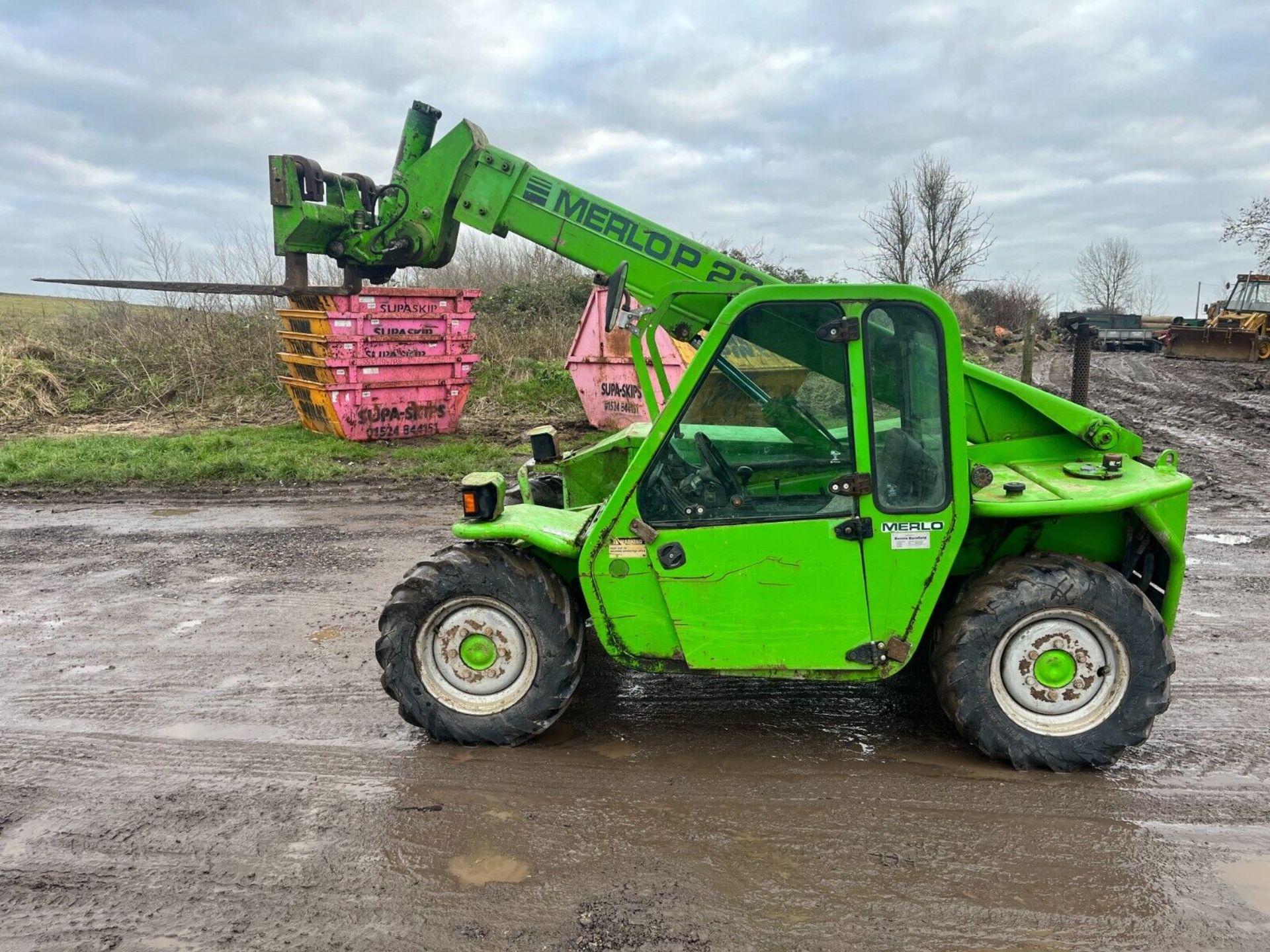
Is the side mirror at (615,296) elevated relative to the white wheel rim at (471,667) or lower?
elevated

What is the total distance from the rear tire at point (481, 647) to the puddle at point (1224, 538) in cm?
578

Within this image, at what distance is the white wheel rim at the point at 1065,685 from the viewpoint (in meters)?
3.72

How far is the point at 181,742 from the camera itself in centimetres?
416

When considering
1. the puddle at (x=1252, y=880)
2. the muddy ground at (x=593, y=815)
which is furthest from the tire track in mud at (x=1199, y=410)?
the puddle at (x=1252, y=880)

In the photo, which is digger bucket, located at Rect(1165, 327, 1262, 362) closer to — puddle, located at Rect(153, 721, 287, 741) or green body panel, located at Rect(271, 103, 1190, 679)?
green body panel, located at Rect(271, 103, 1190, 679)

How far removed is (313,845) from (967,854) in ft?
7.51

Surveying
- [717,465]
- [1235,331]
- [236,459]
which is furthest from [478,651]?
[1235,331]

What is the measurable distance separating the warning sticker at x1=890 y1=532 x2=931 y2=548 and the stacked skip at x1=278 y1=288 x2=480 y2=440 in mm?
8870

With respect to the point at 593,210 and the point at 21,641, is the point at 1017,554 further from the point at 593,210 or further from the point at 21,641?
the point at 21,641

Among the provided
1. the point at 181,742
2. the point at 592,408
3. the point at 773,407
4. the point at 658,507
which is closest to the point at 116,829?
the point at 181,742

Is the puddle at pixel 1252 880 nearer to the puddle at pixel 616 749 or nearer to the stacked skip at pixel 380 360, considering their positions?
the puddle at pixel 616 749

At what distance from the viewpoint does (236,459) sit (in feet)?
34.6

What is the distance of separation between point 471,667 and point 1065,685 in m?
2.45

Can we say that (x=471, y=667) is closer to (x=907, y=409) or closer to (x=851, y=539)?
(x=851, y=539)
